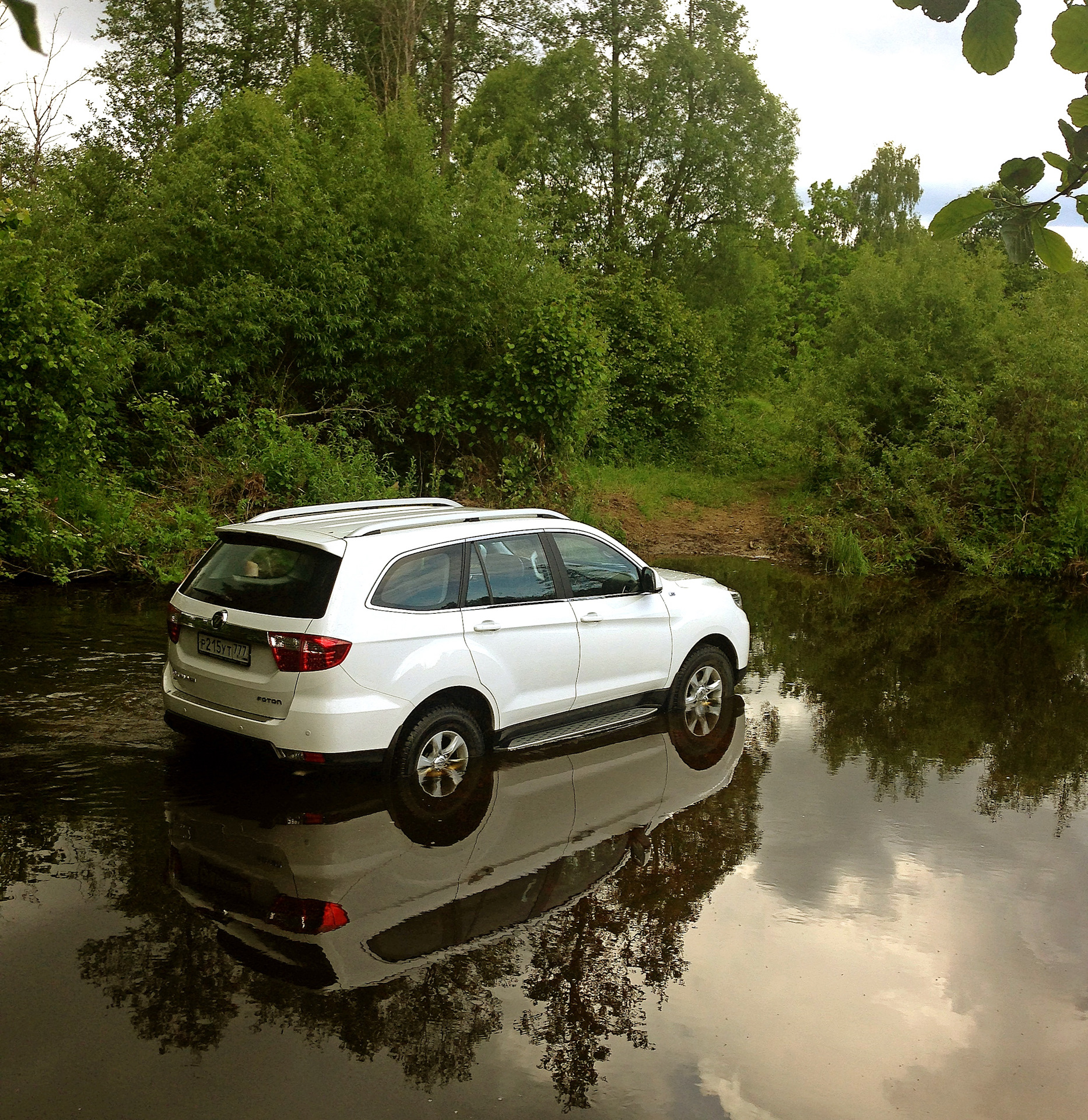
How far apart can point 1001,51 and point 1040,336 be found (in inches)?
681

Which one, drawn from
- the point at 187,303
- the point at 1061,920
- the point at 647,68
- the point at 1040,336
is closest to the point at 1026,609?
the point at 1040,336

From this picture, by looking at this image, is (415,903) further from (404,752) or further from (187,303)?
(187,303)

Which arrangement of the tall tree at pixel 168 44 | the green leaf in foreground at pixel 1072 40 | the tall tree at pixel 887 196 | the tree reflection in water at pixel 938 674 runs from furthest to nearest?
the tall tree at pixel 887 196 < the tall tree at pixel 168 44 < the tree reflection in water at pixel 938 674 < the green leaf in foreground at pixel 1072 40

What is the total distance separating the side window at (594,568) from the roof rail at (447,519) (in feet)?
0.72

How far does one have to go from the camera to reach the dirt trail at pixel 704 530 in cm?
1848

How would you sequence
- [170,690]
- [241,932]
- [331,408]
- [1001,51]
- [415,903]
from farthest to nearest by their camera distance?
[331,408], [170,690], [415,903], [241,932], [1001,51]

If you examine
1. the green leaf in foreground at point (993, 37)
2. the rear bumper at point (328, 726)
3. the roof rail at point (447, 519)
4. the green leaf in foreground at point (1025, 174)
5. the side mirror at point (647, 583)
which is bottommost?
the rear bumper at point (328, 726)

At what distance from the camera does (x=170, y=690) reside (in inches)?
271

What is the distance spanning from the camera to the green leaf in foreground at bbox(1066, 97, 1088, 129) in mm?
2480

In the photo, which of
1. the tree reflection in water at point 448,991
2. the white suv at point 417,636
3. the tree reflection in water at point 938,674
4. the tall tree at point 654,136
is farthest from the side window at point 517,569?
the tall tree at point 654,136

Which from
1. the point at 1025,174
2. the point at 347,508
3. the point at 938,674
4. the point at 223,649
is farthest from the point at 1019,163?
the point at 938,674

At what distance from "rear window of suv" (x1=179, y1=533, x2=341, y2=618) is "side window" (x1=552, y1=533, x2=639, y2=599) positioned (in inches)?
72.5

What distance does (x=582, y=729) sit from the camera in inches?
292

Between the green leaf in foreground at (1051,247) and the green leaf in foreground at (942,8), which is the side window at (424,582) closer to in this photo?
the green leaf in foreground at (1051,247)
